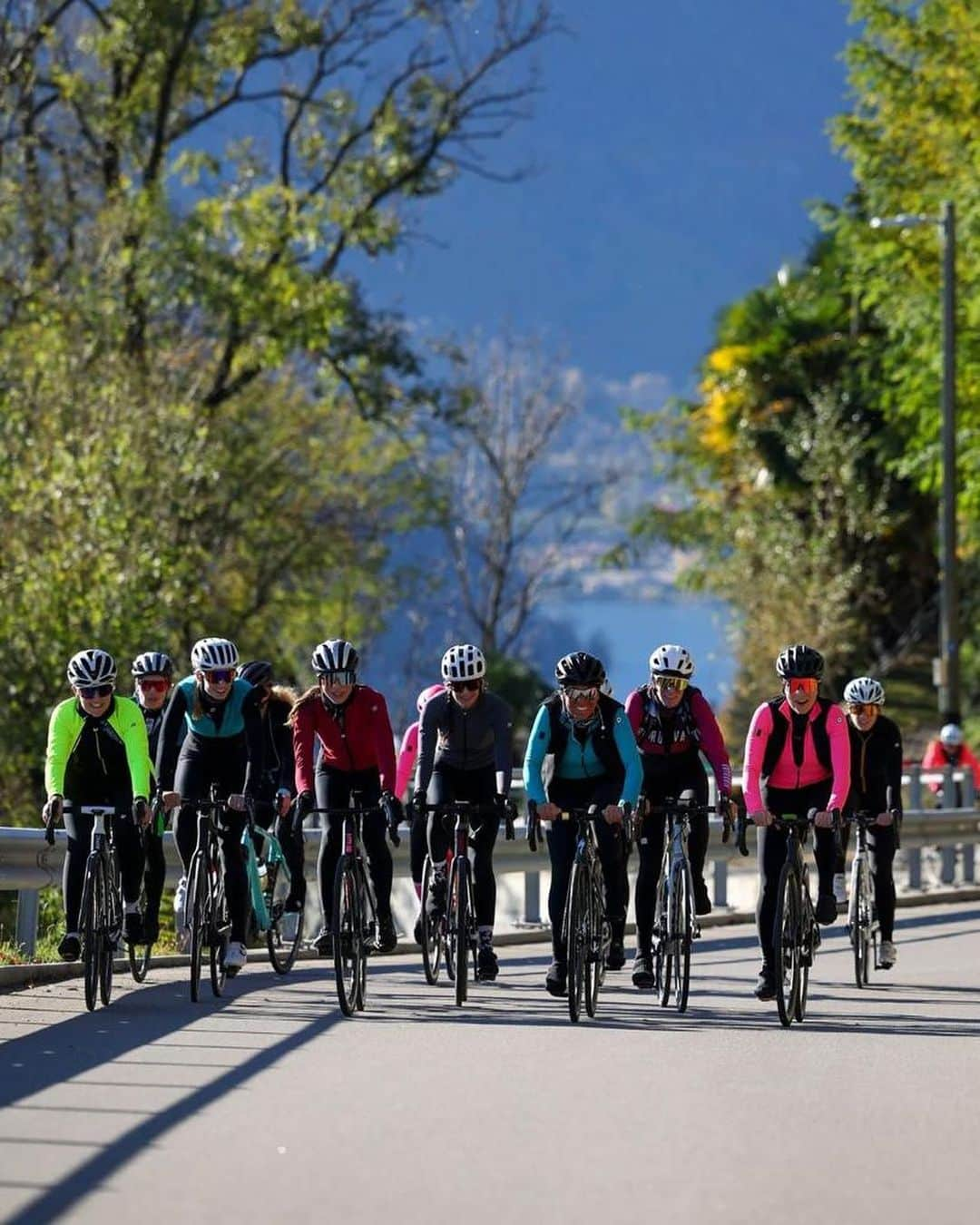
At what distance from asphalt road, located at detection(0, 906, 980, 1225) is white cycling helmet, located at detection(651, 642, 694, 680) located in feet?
5.85

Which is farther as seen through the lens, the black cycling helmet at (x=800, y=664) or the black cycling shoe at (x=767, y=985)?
the black cycling helmet at (x=800, y=664)

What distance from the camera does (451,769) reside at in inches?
585

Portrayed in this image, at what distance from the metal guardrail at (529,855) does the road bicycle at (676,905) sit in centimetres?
358

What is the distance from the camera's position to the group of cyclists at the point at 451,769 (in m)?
14.0

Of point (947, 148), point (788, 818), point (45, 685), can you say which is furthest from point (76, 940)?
point (947, 148)

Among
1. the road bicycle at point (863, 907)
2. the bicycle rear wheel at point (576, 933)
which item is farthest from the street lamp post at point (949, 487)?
the bicycle rear wheel at point (576, 933)

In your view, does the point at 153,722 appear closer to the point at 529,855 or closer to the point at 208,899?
the point at 208,899

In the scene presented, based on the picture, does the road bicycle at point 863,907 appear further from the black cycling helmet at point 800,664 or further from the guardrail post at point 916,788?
the guardrail post at point 916,788

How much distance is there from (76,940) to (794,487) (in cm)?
4245

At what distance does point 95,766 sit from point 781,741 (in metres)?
3.56

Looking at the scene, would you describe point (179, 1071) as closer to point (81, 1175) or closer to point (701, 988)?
point (81, 1175)

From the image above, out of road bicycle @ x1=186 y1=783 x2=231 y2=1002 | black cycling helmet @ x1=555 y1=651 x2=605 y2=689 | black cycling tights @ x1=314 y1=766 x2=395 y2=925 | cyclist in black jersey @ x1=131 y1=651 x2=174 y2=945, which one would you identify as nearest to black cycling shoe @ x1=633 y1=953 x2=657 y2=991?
black cycling tights @ x1=314 y1=766 x2=395 y2=925

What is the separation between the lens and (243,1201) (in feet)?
26.5

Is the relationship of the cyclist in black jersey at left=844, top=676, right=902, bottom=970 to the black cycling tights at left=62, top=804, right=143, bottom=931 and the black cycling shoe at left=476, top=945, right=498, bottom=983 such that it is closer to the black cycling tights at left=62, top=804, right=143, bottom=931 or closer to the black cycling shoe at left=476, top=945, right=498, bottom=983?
the black cycling shoe at left=476, top=945, right=498, bottom=983
